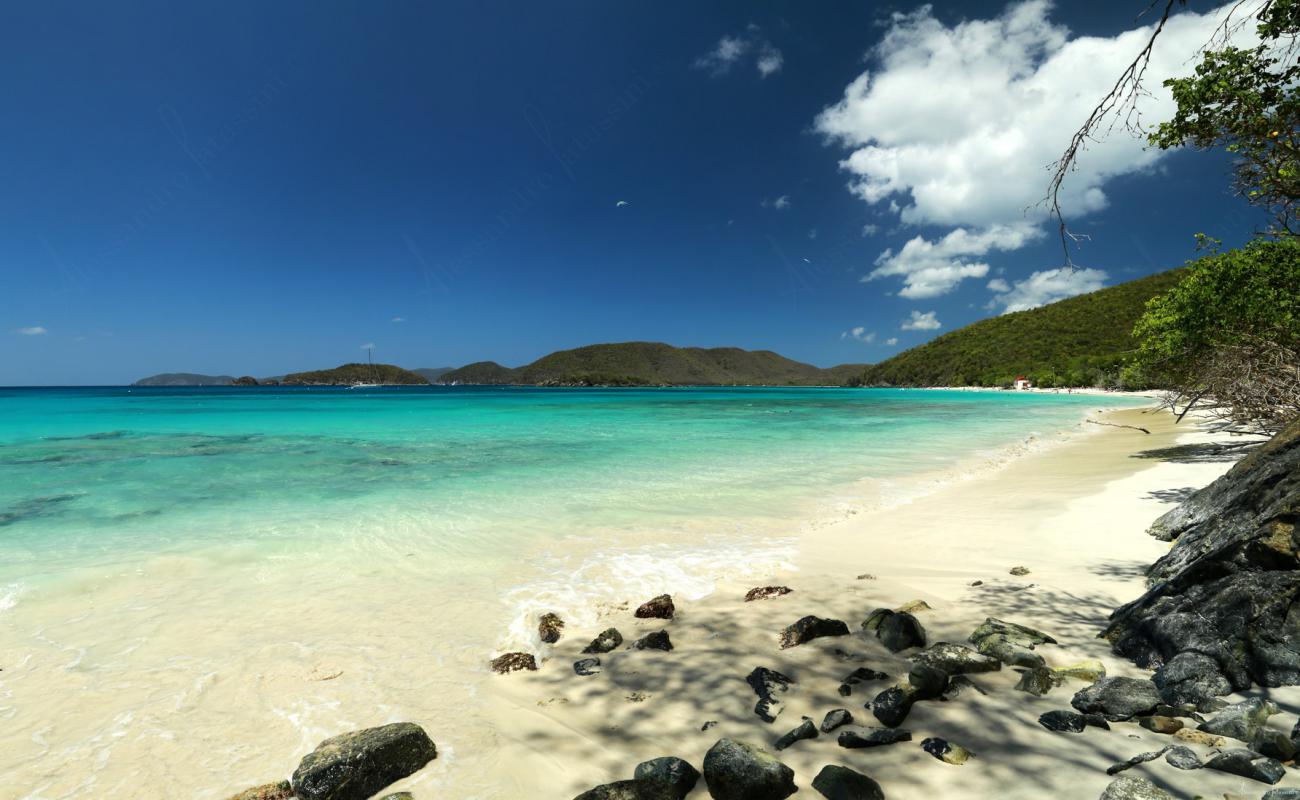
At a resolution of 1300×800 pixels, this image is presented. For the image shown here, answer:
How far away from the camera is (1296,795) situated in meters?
1.90

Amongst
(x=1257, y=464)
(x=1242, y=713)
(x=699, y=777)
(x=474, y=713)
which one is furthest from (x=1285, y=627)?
(x=474, y=713)

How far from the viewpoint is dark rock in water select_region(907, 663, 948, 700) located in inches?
128

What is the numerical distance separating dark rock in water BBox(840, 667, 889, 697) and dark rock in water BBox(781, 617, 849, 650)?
632 millimetres

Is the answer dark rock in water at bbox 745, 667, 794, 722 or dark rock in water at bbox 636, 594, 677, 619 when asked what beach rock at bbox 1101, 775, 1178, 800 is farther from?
dark rock in water at bbox 636, 594, 677, 619

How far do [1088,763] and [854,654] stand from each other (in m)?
1.67

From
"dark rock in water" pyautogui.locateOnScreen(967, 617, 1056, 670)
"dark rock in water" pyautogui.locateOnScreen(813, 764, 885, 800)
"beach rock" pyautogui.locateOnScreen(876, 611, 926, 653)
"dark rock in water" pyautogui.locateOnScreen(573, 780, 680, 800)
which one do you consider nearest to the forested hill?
"dark rock in water" pyautogui.locateOnScreen(967, 617, 1056, 670)

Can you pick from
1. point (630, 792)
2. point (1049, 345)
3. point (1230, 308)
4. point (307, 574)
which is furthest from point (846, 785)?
point (1049, 345)

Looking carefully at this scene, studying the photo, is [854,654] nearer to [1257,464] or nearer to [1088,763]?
[1088,763]

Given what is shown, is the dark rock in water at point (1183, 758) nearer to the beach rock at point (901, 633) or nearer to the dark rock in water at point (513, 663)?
the beach rock at point (901, 633)

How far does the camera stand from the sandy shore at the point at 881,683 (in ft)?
8.54

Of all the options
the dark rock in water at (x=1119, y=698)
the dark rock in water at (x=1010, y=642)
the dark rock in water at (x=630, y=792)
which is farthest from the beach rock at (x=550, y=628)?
the dark rock in water at (x=1119, y=698)

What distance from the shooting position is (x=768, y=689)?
362cm

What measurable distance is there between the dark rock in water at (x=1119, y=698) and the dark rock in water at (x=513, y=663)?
12.3 ft

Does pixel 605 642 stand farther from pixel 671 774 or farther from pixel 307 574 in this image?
pixel 307 574
